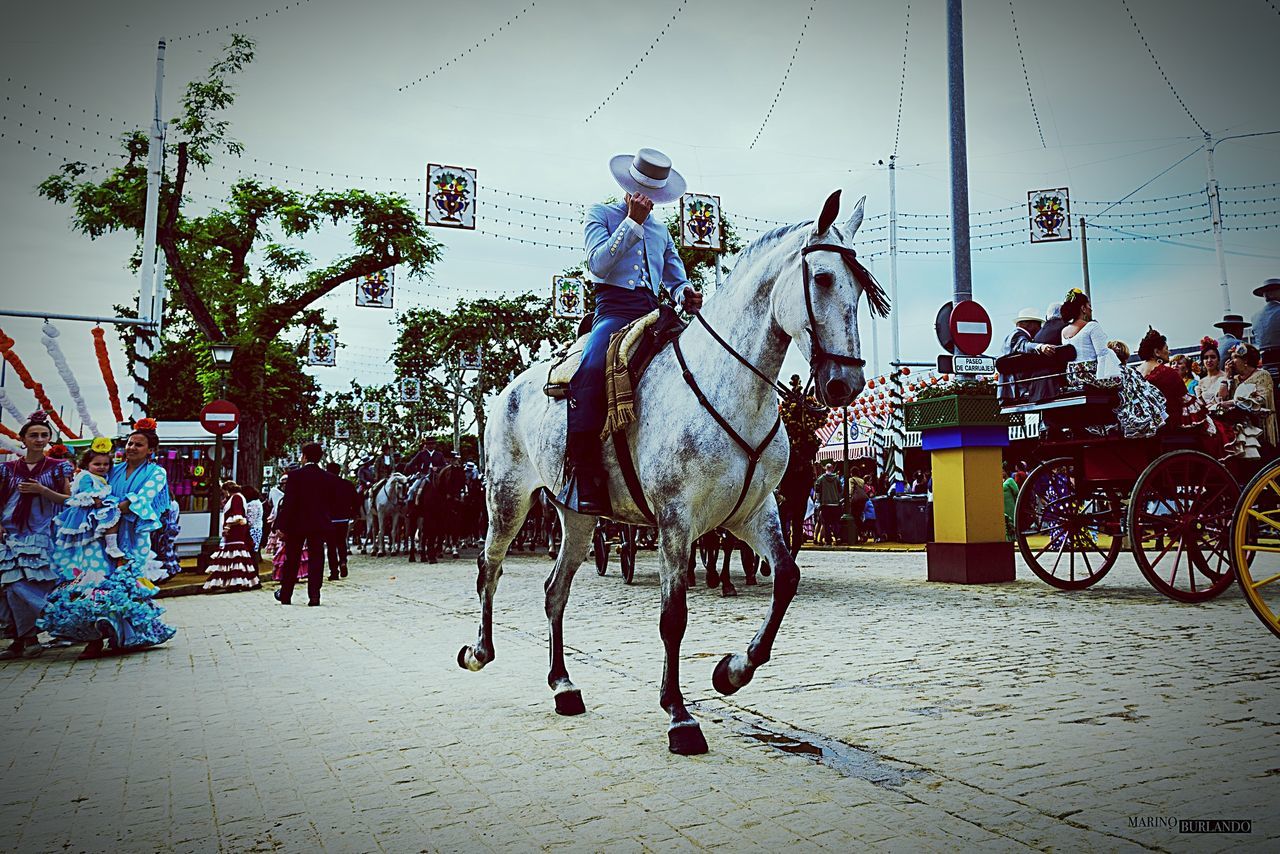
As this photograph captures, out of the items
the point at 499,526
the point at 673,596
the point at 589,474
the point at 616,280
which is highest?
the point at 616,280

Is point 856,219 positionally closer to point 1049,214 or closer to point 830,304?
point 830,304

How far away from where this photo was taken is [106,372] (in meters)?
20.3

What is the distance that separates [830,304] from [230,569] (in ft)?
46.0

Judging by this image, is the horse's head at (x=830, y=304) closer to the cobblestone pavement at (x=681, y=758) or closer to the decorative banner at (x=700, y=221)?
the cobblestone pavement at (x=681, y=758)

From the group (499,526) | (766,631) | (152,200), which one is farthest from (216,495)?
(766,631)

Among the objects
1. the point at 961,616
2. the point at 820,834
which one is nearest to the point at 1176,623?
the point at 961,616

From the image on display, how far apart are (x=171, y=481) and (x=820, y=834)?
20629mm

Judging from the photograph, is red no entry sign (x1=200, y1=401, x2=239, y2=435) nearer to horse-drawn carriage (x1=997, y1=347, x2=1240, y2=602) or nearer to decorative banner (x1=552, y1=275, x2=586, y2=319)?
decorative banner (x1=552, y1=275, x2=586, y2=319)

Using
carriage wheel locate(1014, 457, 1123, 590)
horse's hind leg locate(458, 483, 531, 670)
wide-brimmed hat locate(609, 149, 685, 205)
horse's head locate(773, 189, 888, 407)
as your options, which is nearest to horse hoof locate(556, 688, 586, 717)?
horse's hind leg locate(458, 483, 531, 670)

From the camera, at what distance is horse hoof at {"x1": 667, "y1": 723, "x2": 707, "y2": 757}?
4094 millimetres

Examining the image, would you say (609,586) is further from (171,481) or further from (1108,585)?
(171,481)

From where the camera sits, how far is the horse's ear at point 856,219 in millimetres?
4598

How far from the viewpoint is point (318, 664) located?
7262 millimetres

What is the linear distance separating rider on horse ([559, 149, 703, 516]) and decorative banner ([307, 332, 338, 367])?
2641cm
